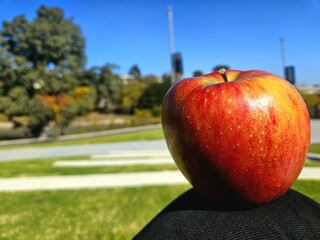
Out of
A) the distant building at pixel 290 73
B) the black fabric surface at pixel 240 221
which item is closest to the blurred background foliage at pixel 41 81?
the distant building at pixel 290 73

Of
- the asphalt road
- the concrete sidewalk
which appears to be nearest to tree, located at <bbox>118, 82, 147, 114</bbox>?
the asphalt road

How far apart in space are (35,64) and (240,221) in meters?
35.0

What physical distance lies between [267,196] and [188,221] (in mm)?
511

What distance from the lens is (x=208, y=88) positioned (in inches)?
78.7

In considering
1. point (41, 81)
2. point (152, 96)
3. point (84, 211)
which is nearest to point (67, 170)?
point (84, 211)

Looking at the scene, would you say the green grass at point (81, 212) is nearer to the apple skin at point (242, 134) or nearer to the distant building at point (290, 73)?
the apple skin at point (242, 134)

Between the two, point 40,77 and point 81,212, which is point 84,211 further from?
Answer: point 40,77

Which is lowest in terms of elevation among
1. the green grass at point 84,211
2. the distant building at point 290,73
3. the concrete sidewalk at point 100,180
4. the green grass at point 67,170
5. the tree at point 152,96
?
the tree at point 152,96

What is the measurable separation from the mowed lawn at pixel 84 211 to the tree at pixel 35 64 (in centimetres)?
2691

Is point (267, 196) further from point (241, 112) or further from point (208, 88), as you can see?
point (208, 88)

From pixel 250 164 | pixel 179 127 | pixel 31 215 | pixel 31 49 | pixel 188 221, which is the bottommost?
pixel 31 215

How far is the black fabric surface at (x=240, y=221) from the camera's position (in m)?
1.97

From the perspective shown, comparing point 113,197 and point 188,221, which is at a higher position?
point 188,221

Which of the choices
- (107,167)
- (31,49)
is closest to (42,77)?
(31,49)
